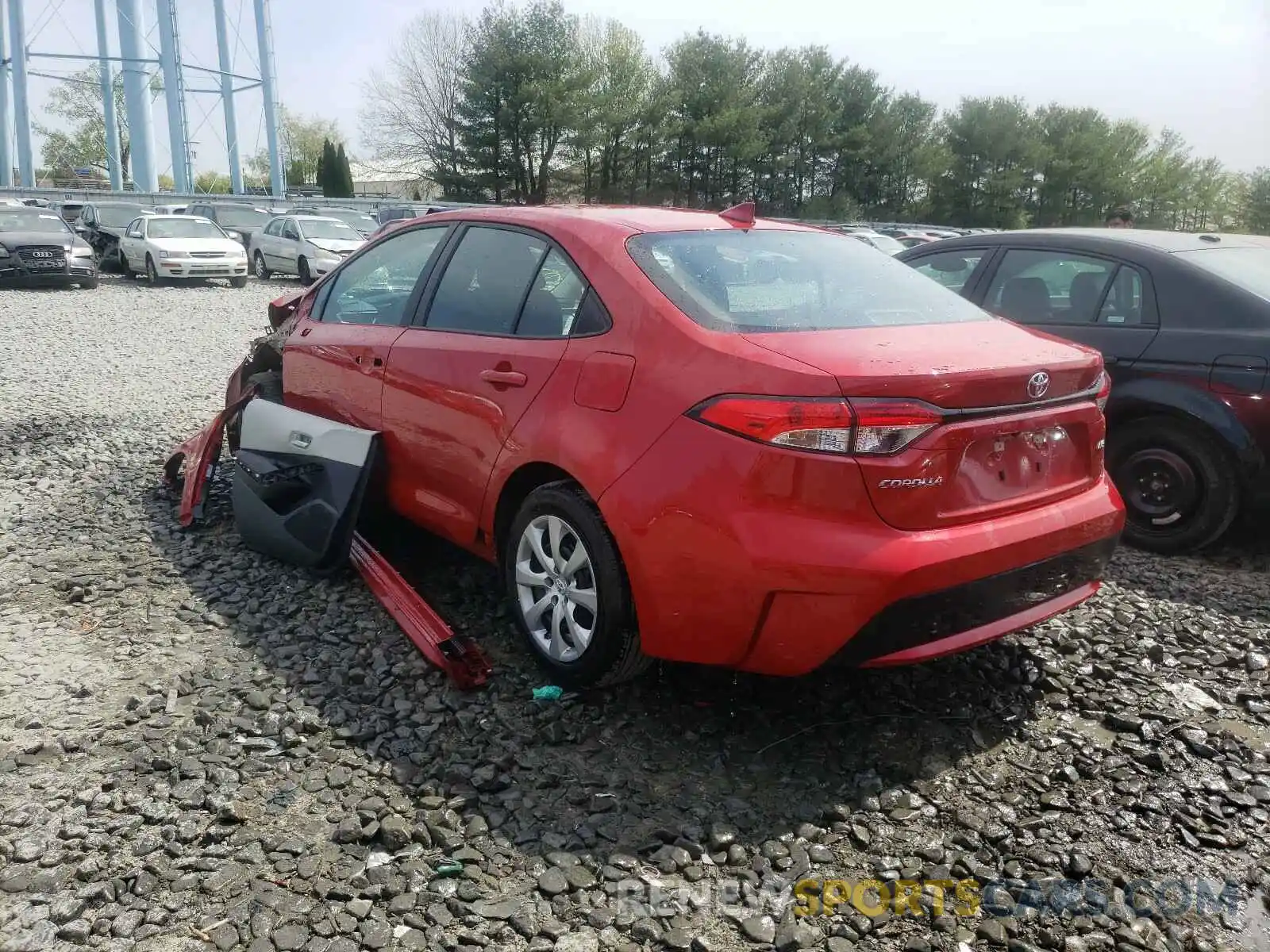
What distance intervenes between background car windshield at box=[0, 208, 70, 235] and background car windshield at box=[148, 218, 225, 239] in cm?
170

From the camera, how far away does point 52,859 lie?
8.57 ft

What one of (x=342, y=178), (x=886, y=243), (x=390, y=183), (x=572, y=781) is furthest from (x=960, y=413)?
(x=390, y=183)

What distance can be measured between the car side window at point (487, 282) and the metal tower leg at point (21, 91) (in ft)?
149

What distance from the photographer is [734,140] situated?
52062mm

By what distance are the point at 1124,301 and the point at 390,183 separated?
7052cm

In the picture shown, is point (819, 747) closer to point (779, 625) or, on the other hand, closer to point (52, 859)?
point (779, 625)

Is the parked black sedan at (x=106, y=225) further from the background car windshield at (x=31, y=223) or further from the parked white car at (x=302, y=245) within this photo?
the parked white car at (x=302, y=245)

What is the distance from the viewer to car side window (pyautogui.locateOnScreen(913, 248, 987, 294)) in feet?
20.1

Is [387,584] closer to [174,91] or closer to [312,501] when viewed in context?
[312,501]

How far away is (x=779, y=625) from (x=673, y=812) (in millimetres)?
640

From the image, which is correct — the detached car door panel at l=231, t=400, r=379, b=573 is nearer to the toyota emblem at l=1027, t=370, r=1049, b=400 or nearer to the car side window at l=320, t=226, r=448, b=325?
the car side window at l=320, t=226, r=448, b=325

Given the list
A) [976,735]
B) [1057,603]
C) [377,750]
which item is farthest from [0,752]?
[1057,603]

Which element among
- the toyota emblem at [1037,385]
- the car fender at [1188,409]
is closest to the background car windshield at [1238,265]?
the car fender at [1188,409]

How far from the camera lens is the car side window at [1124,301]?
5.22 m
